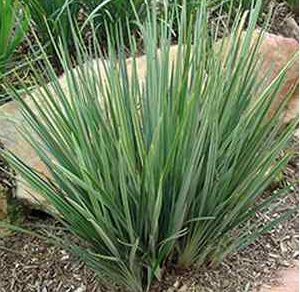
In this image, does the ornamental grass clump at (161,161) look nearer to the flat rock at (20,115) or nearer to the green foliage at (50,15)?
the flat rock at (20,115)

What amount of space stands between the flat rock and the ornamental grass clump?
0.42 meters

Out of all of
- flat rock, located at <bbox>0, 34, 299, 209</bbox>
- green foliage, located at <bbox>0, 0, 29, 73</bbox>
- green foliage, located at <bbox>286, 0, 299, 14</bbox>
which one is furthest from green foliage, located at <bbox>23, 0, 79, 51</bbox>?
green foliage, located at <bbox>286, 0, 299, 14</bbox>

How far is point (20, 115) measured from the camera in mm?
2855

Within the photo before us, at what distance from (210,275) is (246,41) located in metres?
0.78

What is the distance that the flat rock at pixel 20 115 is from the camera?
2752mm

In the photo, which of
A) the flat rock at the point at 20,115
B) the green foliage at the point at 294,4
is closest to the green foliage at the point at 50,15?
the flat rock at the point at 20,115

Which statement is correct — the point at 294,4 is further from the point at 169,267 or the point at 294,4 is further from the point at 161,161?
the point at 161,161

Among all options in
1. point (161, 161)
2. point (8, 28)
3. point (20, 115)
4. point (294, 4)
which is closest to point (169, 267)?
point (161, 161)

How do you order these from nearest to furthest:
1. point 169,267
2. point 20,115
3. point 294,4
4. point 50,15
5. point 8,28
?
point 169,267 < point 20,115 < point 8,28 < point 50,15 < point 294,4

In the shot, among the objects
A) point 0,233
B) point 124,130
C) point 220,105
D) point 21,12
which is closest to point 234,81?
point 220,105

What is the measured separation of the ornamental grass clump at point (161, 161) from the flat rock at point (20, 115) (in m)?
0.42

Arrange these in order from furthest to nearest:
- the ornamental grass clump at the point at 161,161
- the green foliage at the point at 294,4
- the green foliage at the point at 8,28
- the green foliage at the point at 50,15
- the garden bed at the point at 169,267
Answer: the green foliage at the point at 294,4 → the green foliage at the point at 50,15 → the green foliage at the point at 8,28 → the garden bed at the point at 169,267 → the ornamental grass clump at the point at 161,161

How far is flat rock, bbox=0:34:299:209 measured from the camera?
2.75 m

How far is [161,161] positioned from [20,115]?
994 mm
